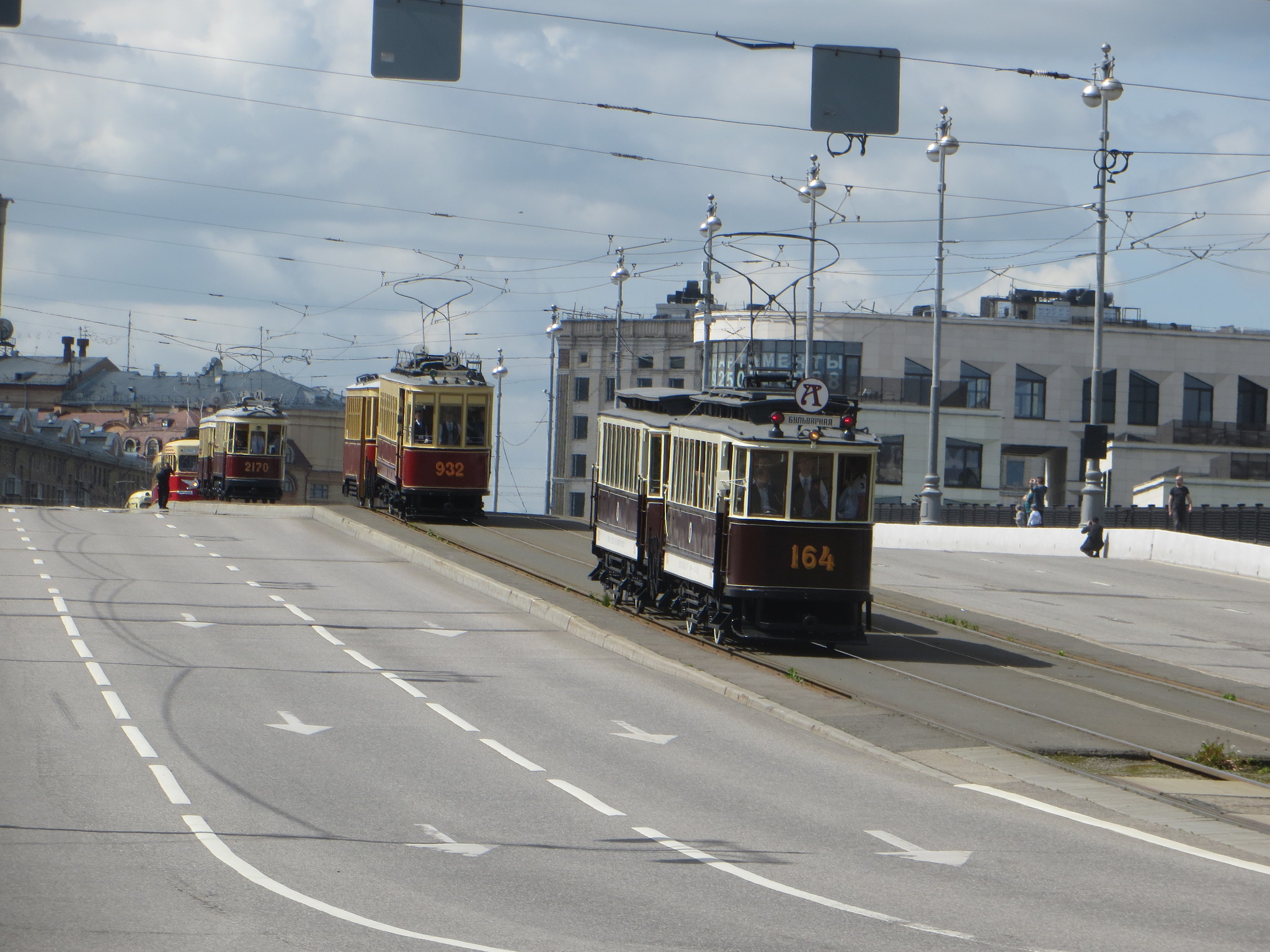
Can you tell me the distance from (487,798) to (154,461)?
82.7 m

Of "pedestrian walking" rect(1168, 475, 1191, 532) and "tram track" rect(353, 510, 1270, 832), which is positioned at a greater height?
"pedestrian walking" rect(1168, 475, 1191, 532)

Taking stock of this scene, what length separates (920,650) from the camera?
2148 centimetres

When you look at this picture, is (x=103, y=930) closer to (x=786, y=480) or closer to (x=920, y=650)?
(x=786, y=480)

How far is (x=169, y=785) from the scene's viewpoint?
11789 millimetres

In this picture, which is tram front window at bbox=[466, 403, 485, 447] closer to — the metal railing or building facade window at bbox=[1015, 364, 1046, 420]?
the metal railing

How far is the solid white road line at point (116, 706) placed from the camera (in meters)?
14.8

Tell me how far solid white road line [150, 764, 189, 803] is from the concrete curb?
603 centimetres

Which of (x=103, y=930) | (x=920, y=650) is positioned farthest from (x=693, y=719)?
(x=103, y=930)

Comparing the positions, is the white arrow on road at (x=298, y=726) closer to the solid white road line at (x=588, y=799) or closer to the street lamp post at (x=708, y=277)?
the solid white road line at (x=588, y=799)

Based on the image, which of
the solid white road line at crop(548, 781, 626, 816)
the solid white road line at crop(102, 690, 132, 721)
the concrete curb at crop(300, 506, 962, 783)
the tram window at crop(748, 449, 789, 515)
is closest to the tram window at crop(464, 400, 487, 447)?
the concrete curb at crop(300, 506, 962, 783)

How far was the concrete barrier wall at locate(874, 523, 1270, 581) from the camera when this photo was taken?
117 ft

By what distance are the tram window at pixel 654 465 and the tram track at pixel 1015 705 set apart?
6.32 ft

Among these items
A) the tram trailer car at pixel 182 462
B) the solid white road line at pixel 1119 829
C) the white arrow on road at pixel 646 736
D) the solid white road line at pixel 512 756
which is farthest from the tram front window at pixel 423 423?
the tram trailer car at pixel 182 462

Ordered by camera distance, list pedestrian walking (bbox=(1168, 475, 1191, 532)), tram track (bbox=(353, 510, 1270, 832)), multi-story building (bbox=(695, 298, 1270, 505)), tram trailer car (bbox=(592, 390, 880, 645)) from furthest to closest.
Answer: multi-story building (bbox=(695, 298, 1270, 505)), pedestrian walking (bbox=(1168, 475, 1191, 532)), tram trailer car (bbox=(592, 390, 880, 645)), tram track (bbox=(353, 510, 1270, 832))
